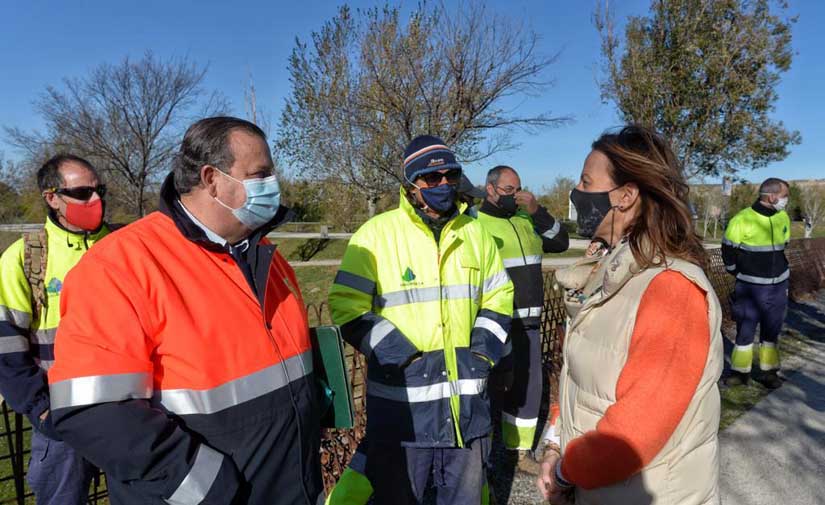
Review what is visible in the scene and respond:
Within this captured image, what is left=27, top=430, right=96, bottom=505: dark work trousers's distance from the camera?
8.15 ft

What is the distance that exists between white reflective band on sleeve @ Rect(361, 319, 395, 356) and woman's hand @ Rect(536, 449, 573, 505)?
1.01 m

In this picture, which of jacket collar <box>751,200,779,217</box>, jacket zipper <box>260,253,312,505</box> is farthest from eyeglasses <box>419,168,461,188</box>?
jacket collar <box>751,200,779,217</box>

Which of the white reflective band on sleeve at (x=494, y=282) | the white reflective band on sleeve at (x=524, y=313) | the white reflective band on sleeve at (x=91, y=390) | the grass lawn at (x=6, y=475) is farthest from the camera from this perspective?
the white reflective band on sleeve at (x=524, y=313)

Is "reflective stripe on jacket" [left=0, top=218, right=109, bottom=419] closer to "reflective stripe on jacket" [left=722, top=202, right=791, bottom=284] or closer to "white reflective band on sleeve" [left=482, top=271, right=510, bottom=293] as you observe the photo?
"white reflective band on sleeve" [left=482, top=271, right=510, bottom=293]

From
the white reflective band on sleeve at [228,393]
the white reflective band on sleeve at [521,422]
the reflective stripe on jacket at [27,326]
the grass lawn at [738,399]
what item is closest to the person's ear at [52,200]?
the reflective stripe on jacket at [27,326]

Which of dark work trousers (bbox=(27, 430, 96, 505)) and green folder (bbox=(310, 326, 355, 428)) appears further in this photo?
dark work trousers (bbox=(27, 430, 96, 505))

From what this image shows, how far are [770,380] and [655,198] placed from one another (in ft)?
17.1

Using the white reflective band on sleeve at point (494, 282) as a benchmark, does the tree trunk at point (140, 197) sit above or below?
above

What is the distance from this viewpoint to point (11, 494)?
392 centimetres

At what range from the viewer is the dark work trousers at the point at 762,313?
5.46m

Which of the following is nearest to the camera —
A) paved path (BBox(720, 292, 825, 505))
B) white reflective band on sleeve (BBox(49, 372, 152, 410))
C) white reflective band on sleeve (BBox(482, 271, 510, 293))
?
white reflective band on sleeve (BBox(49, 372, 152, 410))

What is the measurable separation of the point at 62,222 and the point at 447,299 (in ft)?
7.17

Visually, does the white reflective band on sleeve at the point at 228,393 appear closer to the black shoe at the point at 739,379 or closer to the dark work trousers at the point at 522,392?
the dark work trousers at the point at 522,392

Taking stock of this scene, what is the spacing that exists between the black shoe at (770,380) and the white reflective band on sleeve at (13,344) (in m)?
6.64
